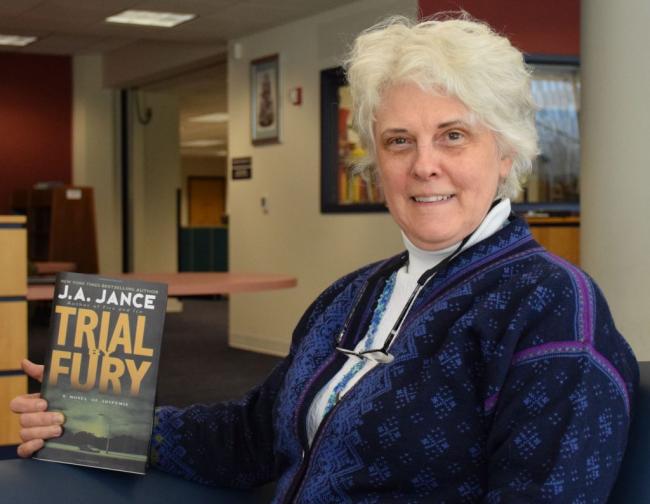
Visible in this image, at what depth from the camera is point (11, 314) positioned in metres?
4.50

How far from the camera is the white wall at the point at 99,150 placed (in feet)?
39.8

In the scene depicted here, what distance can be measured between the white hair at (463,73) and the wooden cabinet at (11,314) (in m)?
3.10

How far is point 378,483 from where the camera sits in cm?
150

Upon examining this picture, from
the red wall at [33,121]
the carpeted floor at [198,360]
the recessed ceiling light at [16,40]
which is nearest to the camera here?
the carpeted floor at [198,360]

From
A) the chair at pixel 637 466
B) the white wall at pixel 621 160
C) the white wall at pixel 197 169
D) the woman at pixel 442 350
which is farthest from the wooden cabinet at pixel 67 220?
the white wall at pixel 197 169

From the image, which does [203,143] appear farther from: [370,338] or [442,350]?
[442,350]

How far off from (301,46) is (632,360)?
7258 millimetres

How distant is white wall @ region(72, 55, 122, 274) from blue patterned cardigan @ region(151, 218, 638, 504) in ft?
35.4

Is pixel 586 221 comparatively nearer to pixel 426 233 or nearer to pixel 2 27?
pixel 426 233

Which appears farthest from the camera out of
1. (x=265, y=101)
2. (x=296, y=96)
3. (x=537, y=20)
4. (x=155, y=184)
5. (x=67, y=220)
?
(x=155, y=184)

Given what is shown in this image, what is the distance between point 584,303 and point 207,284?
3772mm

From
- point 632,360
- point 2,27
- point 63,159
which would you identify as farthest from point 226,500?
point 63,159

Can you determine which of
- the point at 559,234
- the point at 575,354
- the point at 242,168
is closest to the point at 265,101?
the point at 242,168

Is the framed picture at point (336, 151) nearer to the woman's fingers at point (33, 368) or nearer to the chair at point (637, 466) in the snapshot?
the woman's fingers at point (33, 368)
